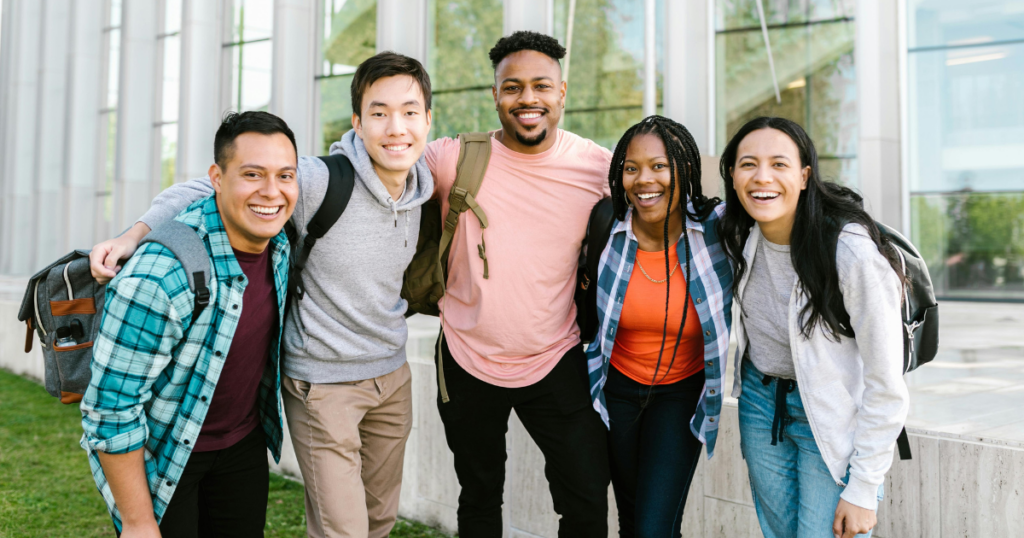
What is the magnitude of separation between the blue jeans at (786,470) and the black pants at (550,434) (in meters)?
0.66

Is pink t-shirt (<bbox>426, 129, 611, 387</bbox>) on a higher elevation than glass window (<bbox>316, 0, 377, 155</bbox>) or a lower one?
lower

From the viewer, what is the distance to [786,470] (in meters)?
2.61

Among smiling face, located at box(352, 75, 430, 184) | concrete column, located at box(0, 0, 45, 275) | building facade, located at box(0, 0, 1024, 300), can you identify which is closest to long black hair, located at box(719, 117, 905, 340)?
smiling face, located at box(352, 75, 430, 184)

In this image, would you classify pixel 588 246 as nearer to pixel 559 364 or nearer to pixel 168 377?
pixel 559 364

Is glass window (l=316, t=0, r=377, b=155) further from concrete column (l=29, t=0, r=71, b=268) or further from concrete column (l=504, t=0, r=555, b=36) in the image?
concrete column (l=29, t=0, r=71, b=268)

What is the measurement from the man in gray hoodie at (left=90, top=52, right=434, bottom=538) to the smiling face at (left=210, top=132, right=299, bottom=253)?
200 mm

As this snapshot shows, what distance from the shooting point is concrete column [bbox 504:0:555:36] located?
403 inches

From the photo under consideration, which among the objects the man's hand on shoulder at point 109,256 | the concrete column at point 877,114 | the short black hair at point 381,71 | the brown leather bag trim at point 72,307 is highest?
the concrete column at point 877,114

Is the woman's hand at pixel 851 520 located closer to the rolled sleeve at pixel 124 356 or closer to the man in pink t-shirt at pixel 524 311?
the man in pink t-shirt at pixel 524 311

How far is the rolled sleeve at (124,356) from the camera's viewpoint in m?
2.26

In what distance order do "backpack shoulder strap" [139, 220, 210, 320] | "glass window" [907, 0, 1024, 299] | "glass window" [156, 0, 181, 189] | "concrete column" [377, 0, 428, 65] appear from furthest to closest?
"glass window" [156, 0, 181, 189], "concrete column" [377, 0, 428, 65], "glass window" [907, 0, 1024, 299], "backpack shoulder strap" [139, 220, 210, 320]

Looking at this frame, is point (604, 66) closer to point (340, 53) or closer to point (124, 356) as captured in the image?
point (340, 53)

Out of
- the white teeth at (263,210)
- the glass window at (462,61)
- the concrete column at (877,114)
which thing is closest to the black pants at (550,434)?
the white teeth at (263,210)

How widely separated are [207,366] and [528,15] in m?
8.77
